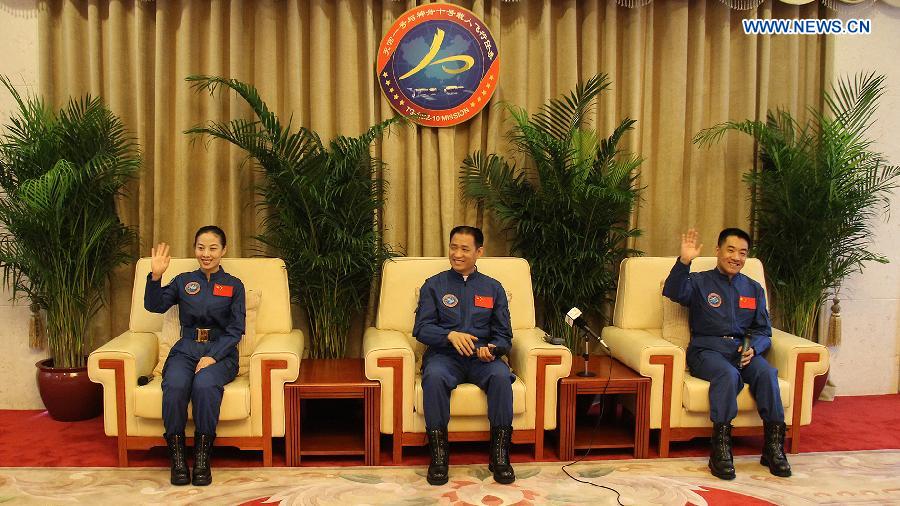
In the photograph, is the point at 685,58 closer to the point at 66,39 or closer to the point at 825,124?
the point at 825,124

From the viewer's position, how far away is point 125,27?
3.93m

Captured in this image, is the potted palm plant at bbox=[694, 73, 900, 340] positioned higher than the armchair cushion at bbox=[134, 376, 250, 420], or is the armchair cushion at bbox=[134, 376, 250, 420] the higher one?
the potted palm plant at bbox=[694, 73, 900, 340]

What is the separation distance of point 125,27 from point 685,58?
3320 mm

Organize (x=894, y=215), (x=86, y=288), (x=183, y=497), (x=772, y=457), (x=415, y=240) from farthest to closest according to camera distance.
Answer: (x=894, y=215)
(x=415, y=240)
(x=86, y=288)
(x=772, y=457)
(x=183, y=497)

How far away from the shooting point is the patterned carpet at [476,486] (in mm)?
2770

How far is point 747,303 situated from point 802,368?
39cm

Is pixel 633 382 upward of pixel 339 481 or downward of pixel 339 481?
upward

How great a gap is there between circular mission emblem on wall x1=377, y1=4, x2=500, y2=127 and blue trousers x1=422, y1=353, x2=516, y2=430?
1.57 metres

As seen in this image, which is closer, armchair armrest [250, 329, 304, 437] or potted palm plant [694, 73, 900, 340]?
armchair armrest [250, 329, 304, 437]

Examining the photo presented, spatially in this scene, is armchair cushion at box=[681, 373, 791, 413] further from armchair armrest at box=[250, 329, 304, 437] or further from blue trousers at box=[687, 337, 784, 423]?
armchair armrest at box=[250, 329, 304, 437]

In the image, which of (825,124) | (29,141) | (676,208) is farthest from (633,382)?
(29,141)

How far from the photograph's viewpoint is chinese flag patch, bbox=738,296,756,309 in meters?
3.40

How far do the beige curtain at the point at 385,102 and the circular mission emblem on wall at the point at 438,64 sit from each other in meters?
0.09

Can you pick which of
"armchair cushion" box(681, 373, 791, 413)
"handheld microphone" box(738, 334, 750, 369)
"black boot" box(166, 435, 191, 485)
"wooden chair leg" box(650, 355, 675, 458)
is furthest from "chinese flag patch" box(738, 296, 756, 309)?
"black boot" box(166, 435, 191, 485)
